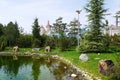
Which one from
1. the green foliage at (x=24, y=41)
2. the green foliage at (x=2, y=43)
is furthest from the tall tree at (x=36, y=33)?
the green foliage at (x=2, y=43)

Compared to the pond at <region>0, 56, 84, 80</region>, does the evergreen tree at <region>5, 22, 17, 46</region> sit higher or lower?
higher

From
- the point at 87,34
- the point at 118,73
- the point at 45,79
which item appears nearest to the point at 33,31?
the point at 87,34

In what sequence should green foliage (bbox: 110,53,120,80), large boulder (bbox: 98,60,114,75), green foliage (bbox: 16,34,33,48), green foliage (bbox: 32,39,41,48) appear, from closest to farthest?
green foliage (bbox: 110,53,120,80), large boulder (bbox: 98,60,114,75), green foliage (bbox: 32,39,41,48), green foliage (bbox: 16,34,33,48)

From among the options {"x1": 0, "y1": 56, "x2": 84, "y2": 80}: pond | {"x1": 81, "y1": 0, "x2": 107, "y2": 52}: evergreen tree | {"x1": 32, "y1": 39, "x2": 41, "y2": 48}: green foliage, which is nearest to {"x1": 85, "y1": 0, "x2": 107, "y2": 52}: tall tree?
{"x1": 81, "y1": 0, "x2": 107, "y2": 52}: evergreen tree

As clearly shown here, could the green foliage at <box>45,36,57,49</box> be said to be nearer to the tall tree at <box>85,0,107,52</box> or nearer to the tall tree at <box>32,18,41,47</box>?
the tall tree at <box>32,18,41,47</box>

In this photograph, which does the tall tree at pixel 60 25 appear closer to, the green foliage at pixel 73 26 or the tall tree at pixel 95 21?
the green foliage at pixel 73 26

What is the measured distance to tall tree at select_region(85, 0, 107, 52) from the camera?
38600 mm

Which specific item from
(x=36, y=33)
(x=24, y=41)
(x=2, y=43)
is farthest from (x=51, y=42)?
(x=2, y=43)

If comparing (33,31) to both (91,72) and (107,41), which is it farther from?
(91,72)

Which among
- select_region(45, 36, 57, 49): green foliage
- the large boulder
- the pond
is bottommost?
the pond

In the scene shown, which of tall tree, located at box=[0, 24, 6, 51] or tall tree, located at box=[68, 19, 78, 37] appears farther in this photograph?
tall tree, located at box=[68, 19, 78, 37]

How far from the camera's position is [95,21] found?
129 ft

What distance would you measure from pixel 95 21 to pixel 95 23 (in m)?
0.32

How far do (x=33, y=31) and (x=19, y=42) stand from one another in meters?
4.06
